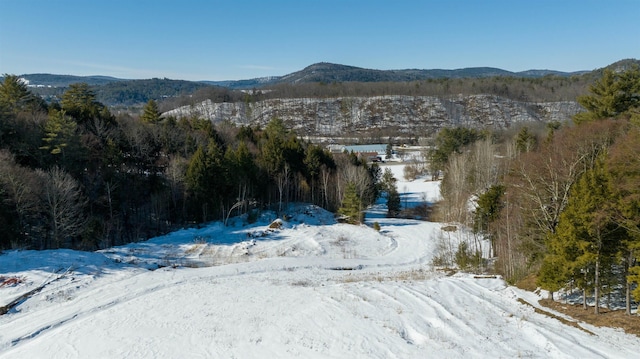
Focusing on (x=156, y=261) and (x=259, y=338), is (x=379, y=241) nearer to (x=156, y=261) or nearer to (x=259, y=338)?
(x=156, y=261)

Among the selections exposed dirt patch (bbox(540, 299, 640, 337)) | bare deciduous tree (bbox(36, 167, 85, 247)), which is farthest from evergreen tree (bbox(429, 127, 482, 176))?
bare deciduous tree (bbox(36, 167, 85, 247))

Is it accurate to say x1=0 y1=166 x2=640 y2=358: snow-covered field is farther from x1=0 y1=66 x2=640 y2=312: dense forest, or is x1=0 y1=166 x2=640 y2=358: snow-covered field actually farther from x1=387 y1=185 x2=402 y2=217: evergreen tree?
x1=387 y1=185 x2=402 y2=217: evergreen tree

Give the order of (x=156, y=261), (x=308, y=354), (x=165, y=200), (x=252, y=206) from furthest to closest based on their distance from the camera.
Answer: (x=252, y=206) < (x=165, y=200) < (x=156, y=261) < (x=308, y=354)

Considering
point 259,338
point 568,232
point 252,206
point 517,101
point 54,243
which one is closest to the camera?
point 259,338

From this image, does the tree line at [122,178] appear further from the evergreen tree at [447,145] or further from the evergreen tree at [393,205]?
the evergreen tree at [447,145]

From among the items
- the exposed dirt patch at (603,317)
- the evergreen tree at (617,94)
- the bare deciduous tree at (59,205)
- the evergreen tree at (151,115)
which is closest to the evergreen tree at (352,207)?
the evergreen tree at (617,94)

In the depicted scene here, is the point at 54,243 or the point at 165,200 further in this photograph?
the point at 165,200

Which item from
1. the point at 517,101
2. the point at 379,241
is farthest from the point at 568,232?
the point at 517,101
